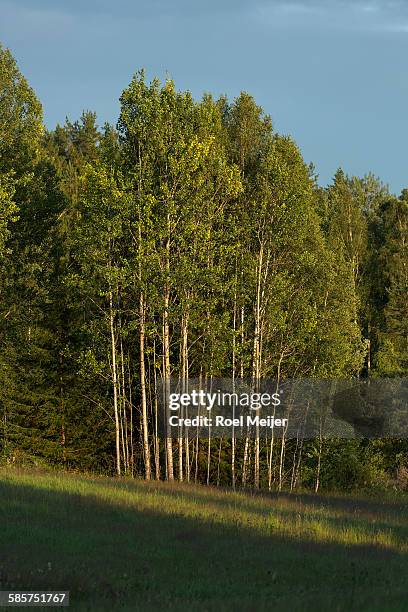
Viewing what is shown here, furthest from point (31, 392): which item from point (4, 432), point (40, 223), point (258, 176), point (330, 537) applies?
point (330, 537)

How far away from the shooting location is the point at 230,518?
20.2 meters

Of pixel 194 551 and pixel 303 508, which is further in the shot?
pixel 303 508

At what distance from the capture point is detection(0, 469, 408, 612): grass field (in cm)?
1210

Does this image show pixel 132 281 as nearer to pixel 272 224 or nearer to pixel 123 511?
pixel 272 224

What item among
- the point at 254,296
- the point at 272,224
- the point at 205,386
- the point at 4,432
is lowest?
the point at 4,432

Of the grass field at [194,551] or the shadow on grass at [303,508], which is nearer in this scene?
the grass field at [194,551]

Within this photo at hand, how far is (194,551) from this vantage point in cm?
1558

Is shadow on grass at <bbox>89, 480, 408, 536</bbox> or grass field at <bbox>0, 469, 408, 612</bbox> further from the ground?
grass field at <bbox>0, 469, 408, 612</bbox>

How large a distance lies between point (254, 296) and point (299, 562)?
25.5m

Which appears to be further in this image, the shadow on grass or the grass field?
the shadow on grass

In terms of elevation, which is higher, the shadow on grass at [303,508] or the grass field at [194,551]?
the grass field at [194,551]

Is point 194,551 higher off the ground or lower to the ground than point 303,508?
higher

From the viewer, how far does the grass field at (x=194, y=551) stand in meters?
12.1

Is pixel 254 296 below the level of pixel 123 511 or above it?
above
